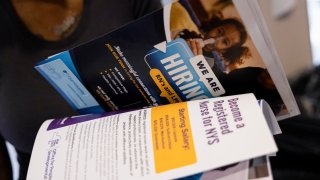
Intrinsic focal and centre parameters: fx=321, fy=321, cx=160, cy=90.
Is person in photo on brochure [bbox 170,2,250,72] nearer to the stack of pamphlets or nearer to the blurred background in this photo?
the stack of pamphlets

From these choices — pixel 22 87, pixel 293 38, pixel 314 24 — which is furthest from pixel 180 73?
pixel 314 24

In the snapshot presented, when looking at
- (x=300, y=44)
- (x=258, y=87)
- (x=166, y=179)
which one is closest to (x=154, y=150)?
(x=166, y=179)

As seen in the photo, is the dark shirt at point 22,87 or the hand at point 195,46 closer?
the hand at point 195,46

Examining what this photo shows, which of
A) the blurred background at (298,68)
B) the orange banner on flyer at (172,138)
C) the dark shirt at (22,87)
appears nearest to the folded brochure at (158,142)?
the orange banner on flyer at (172,138)

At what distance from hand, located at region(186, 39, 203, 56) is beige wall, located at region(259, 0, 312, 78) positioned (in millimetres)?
913

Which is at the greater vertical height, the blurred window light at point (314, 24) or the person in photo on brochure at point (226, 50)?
the person in photo on brochure at point (226, 50)

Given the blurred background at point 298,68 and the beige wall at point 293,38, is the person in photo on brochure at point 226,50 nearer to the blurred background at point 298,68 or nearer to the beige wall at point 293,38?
the blurred background at point 298,68

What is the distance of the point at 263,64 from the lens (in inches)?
13.3

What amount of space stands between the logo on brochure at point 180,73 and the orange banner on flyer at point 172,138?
0.03 m

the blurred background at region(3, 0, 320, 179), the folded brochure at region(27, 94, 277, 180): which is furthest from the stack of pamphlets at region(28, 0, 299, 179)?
the blurred background at region(3, 0, 320, 179)

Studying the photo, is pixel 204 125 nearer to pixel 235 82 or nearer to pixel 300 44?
pixel 235 82

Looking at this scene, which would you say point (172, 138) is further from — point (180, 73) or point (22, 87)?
point (22, 87)

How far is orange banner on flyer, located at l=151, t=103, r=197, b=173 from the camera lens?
0.29 m

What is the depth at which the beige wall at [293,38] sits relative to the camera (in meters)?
1.23
